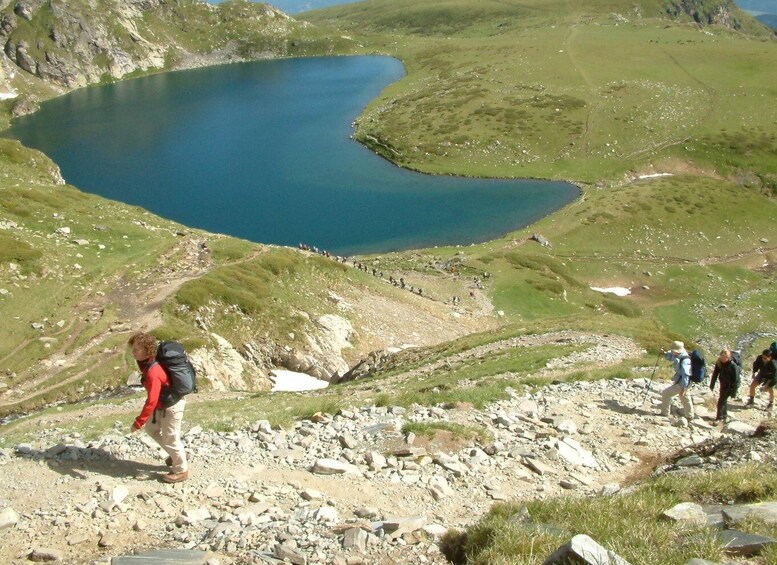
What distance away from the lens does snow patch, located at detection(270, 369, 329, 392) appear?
138 feet

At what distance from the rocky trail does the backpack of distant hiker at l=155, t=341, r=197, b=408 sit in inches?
73.0

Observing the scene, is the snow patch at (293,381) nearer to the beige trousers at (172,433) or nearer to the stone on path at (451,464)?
the stone on path at (451,464)

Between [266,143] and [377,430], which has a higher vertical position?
[377,430]

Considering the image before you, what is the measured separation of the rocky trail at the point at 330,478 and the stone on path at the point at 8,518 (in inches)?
0.8

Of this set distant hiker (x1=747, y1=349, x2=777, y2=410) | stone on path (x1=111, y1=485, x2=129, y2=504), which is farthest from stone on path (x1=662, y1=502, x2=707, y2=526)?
distant hiker (x1=747, y1=349, x2=777, y2=410)

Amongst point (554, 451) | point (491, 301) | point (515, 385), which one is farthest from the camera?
point (491, 301)

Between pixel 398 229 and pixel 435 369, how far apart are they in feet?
229

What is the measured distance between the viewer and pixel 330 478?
45.5ft

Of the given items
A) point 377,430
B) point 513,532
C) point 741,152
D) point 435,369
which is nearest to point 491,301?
point 435,369

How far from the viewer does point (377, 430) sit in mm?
16750

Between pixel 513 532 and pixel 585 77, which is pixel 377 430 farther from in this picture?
pixel 585 77

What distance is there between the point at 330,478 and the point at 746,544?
820 cm

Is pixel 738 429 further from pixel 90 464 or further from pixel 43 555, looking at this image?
pixel 43 555

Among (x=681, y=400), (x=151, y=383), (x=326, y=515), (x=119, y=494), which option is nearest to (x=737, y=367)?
(x=681, y=400)
